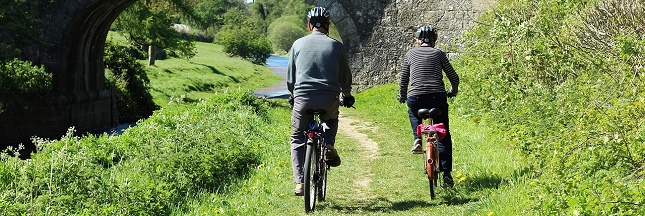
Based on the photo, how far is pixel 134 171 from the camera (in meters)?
8.52

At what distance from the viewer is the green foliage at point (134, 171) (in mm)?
7051

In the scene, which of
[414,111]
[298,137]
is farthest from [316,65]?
[414,111]

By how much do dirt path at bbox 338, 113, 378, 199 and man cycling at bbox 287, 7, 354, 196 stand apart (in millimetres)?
1010

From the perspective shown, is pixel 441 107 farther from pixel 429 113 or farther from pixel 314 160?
pixel 314 160

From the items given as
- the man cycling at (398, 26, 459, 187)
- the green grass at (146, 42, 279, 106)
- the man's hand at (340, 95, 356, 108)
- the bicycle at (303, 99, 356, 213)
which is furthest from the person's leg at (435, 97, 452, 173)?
the green grass at (146, 42, 279, 106)

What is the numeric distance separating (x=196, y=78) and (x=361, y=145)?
25.2m

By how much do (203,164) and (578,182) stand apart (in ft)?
14.1

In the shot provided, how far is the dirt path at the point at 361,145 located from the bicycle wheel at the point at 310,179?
0.85 metres

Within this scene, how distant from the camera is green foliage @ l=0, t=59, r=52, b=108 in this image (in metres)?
16.7

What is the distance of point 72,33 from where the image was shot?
19.5 meters

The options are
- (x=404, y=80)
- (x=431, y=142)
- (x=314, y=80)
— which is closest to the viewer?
(x=314, y=80)

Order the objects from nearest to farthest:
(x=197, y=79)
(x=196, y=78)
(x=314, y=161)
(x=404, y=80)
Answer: (x=314, y=161) → (x=404, y=80) → (x=197, y=79) → (x=196, y=78)

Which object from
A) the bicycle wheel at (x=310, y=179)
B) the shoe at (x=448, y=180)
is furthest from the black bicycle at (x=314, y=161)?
the shoe at (x=448, y=180)

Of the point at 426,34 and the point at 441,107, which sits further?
the point at 426,34
